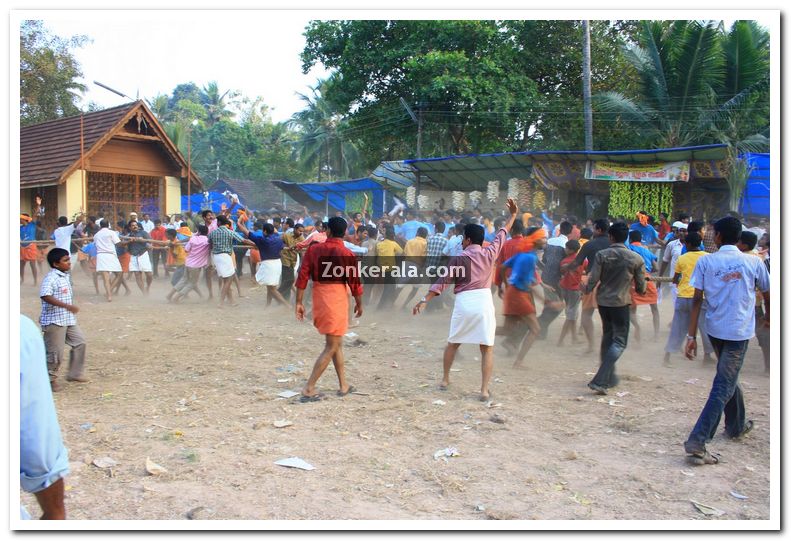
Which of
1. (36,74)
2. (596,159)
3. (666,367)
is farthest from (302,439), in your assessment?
(36,74)

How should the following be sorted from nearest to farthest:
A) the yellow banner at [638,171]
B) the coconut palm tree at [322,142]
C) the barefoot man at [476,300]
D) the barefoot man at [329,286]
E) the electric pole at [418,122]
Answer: the barefoot man at [329,286] < the barefoot man at [476,300] < the yellow banner at [638,171] < the electric pole at [418,122] < the coconut palm tree at [322,142]

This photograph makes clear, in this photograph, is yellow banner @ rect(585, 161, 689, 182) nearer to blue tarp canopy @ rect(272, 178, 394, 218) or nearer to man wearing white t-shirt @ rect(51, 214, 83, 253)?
blue tarp canopy @ rect(272, 178, 394, 218)

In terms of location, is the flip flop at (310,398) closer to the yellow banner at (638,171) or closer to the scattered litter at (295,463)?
the scattered litter at (295,463)

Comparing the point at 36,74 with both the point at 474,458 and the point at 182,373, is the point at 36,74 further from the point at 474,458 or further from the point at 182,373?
the point at 474,458

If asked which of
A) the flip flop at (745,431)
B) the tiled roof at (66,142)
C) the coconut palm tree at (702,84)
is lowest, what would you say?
the flip flop at (745,431)

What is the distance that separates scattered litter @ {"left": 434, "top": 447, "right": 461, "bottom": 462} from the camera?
4.87m

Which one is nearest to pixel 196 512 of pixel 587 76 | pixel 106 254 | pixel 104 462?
pixel 104 462

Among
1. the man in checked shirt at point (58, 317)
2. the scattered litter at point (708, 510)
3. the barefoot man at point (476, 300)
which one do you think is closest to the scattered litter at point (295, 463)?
the barefoot man at point (476, 300)

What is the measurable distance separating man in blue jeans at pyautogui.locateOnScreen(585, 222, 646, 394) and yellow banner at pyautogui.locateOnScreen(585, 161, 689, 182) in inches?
398

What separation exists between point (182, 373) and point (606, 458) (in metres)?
4.61

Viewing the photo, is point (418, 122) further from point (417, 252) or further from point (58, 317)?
point (58, 317)

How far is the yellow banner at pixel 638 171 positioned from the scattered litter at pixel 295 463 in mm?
13455

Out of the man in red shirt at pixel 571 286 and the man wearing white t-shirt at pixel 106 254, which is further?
the man wearing white t-shirt at pixel 106 254

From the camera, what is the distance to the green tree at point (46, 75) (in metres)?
21.8
